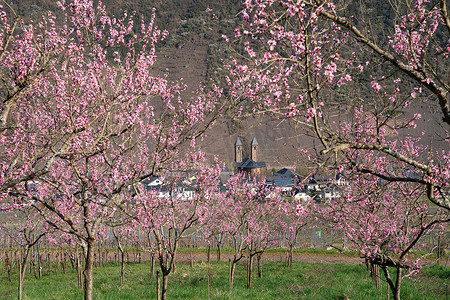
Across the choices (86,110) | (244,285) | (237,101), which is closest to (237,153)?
(244,285)

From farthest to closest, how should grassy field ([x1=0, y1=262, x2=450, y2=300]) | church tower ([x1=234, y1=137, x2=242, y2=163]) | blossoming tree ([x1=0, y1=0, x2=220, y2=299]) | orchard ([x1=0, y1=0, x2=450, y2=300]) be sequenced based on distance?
church tower ([x1=234, y1=137, x2=242, y2=163]) → grassy field ([x1=0, y1=262, x2=450, y2=300]) → blossoming tree ([x1=0, y1=0, x2=220, y2=299]) → orchard ([x1=0, y1=0, x2=450, y2=300])

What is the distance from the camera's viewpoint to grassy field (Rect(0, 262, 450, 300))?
538 inches

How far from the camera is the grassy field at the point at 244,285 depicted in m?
13.7

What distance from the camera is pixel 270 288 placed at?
1564cm

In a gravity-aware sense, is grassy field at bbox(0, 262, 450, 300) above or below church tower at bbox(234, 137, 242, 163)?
below

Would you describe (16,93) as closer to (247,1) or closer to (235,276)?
(247,1)

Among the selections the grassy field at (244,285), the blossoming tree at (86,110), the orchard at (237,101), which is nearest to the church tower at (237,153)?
the grassy field at (244,285)

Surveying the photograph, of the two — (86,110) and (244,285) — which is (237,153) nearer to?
(244,285)

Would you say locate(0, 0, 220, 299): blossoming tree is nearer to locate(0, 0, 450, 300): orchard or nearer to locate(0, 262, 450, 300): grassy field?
locate(0, 0, 450, 300): orchard

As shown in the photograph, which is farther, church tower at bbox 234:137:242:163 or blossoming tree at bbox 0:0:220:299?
church tower at bbox 234:137:242:163

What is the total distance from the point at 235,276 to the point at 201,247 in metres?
13.6

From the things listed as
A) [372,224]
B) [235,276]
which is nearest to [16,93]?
[372,224]

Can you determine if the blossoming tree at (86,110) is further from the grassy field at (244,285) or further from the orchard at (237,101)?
the grassy field at (244,285)

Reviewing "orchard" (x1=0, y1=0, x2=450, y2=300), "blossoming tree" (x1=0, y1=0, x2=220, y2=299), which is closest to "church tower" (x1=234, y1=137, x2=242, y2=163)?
"orchard" (x1=0, y1=0, x2=450, y2=300)
